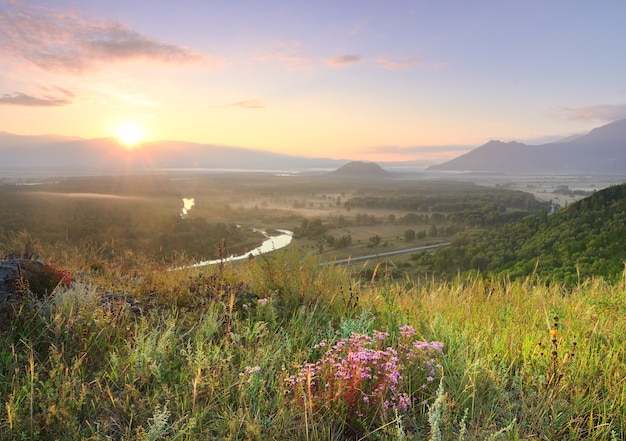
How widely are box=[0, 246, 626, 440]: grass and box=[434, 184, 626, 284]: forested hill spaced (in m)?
2.36

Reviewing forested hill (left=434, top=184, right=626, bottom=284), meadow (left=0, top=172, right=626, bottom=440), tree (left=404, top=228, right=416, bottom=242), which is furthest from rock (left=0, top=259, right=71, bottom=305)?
tree (left=404, top=228, right=416, bottom=242)

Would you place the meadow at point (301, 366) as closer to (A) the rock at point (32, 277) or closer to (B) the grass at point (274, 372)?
(B) the grass at point (274, 372)

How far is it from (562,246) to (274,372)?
103 ft

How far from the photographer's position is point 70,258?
9.54m

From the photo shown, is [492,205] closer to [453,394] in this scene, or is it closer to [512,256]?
[512,256]

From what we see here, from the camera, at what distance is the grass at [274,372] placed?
276cm

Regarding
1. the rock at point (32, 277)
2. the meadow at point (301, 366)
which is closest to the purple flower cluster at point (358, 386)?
the meadow at point (301, 366)

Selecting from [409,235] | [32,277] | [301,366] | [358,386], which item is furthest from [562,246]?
[409,235]

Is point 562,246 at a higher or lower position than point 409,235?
higher

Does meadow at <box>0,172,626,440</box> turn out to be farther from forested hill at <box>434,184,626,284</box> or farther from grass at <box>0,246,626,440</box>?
forested hill at <box>434,184,626,284</box>

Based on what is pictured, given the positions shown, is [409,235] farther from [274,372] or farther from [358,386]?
[358,386]

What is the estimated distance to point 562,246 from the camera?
28734 millimetres

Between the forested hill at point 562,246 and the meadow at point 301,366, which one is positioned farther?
the forested hill at point 562,246

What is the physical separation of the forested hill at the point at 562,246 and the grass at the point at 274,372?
236 centimetres
